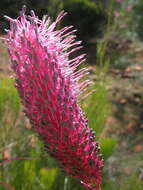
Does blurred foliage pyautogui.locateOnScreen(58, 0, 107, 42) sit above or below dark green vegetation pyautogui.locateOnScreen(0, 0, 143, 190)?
above

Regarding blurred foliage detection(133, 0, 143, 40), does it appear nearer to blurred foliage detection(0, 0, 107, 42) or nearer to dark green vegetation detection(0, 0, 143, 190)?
dark green vegetation detection(0, 0, 143, 190)

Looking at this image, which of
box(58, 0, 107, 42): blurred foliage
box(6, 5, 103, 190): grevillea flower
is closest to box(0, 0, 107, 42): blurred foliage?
box(58, 0, 107, 42): blurred foliage

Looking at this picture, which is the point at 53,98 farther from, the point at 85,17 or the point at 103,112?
the point at 85,17

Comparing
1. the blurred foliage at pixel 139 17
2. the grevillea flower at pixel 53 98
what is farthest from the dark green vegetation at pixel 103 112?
the grevillea flower at pixel 53 98

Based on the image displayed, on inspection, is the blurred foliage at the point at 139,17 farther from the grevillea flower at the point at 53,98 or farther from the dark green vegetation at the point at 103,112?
the grevillea flower at the point at 53,98

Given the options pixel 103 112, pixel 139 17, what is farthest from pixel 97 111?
pixel 139 17
